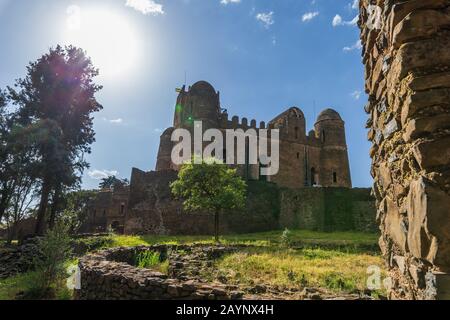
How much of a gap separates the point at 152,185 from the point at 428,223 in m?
30.3

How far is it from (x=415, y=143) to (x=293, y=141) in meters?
39.8

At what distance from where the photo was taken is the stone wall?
28.1 metres

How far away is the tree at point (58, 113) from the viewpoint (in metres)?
23.5

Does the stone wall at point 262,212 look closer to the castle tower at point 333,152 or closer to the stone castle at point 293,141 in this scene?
the stone castle at point 293,141

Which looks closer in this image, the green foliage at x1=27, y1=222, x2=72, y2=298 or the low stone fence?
the low stone fence

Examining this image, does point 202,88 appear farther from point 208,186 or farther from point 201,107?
point 208,186

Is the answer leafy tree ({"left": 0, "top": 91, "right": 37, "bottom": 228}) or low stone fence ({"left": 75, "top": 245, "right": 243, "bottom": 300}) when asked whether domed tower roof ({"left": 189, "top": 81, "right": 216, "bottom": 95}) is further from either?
low stone fence ({"left": 75, "top": 245, "right": 243, "bottom": 300})

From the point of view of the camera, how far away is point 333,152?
1720 inches

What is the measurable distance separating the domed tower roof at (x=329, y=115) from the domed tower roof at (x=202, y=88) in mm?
15407

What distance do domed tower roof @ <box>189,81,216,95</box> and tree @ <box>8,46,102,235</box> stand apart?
1225cm

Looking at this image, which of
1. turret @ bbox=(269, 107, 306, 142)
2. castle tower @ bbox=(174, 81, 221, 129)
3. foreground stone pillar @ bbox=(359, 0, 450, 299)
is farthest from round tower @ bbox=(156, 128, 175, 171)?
foreground stone pillar @ bbox=(359, 0, 450, 299)
